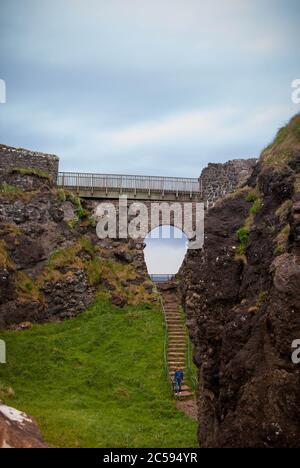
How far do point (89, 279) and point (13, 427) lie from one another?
19.4 meters

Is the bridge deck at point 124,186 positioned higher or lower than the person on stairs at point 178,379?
higher

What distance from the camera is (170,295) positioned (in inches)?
1205

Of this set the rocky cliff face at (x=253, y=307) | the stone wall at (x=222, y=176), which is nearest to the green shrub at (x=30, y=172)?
the stone wall at (x=222, y=176)

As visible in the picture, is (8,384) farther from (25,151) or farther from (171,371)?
(25,151)

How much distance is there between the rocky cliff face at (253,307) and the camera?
25.8 ft

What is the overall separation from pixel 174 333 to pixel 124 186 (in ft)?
38.2

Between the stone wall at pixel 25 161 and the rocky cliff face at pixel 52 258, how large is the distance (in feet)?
1.72

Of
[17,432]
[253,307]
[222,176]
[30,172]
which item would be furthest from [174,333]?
[17,432]

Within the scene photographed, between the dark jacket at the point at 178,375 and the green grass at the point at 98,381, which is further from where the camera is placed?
the dark jacket at the point at 178,375

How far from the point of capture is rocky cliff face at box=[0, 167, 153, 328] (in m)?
25.2

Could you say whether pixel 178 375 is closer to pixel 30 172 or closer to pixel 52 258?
pixel 52 258

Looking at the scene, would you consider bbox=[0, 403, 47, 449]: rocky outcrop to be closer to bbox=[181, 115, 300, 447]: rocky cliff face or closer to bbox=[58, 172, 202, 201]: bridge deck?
bbox=[181, 115, 300, 447]: rocky cliff face

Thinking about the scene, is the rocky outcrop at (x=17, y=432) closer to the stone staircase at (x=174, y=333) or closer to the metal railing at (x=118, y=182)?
the stone staircase at (x=174, y=333)

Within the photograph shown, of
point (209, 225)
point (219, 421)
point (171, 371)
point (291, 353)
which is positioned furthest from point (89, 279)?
point (291, 353)
